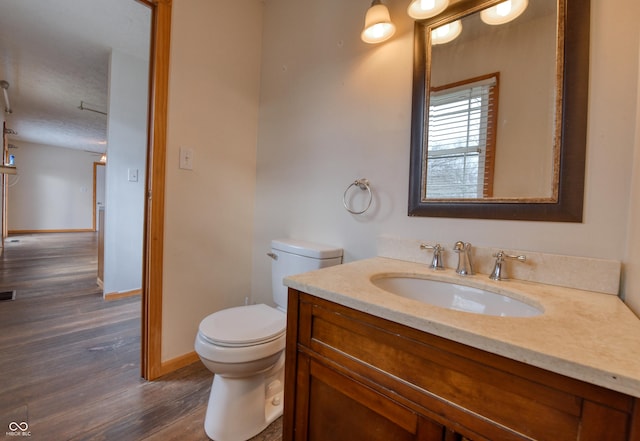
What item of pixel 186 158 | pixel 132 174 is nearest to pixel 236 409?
pixel 186 158

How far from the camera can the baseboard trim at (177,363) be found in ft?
4.87

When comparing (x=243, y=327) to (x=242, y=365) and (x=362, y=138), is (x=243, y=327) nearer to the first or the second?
(x=242, y=365)

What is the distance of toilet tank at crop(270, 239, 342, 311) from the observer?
131 centimetres

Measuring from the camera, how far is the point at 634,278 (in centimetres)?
69

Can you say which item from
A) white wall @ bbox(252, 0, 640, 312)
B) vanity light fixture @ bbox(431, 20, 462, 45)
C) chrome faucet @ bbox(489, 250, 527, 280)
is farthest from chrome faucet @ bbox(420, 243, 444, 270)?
vanity light fixture @ bbox(431, 20, 462, 45)

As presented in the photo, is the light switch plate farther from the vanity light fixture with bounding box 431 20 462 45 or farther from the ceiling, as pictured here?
the vanity light fixture with bounding box 431 20 462 45

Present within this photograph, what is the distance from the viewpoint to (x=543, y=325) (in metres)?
0.52

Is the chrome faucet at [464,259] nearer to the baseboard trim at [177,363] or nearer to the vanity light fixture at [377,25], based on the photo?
the vanity light fixture at [377,25]

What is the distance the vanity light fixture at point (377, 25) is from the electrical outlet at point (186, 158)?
3.55 feet

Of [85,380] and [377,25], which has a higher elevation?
[377,25]

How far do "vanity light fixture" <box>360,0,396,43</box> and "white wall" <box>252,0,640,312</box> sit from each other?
50 millimetres

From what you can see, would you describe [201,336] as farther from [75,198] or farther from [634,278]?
[75,198]

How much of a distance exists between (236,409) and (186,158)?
4.15 feet

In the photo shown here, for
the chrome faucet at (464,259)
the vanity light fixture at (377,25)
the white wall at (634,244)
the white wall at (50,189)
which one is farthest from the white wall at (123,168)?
the white wall at (50,189)
